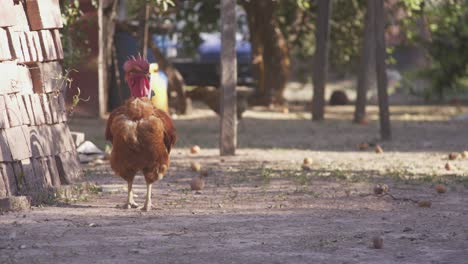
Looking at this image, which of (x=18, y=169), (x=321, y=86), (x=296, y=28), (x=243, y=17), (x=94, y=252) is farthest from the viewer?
(x=243, y=17)

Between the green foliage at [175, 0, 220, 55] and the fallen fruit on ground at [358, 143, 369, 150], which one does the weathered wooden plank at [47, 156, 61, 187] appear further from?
the green foliage at [175, 0, 220, 55]

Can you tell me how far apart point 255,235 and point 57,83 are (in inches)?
120

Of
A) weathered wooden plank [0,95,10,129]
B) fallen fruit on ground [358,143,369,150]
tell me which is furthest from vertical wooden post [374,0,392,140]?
weathered wooden plank [0,95,10,129]

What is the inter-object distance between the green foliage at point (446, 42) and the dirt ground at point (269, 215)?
6.13 meters

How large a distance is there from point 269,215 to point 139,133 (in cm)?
125

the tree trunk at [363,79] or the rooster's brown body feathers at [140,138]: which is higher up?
the rooster's brown body feathers at [140,138]

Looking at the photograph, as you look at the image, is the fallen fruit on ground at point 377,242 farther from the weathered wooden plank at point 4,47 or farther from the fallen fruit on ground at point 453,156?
the fallen fruit on ground at point 453,156

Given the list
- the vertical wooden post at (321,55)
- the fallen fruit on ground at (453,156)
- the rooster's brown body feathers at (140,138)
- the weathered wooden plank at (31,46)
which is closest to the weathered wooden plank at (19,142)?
the weathered wooden plank at (31,46)

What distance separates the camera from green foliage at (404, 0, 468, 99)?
1983 centimetres

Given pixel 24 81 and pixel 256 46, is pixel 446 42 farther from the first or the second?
pixel 24 81

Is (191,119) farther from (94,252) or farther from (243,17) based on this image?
(94,252)

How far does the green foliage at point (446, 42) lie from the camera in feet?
65.1

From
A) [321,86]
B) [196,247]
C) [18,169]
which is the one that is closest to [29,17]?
[18,169]

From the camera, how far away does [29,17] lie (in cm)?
889
